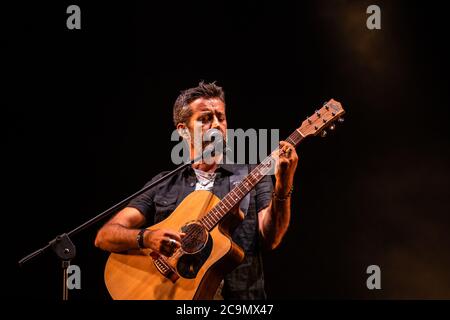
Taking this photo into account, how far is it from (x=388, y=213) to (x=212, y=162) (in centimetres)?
142

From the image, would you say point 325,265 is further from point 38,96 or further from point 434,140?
point 38,96

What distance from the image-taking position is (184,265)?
7.86 feet

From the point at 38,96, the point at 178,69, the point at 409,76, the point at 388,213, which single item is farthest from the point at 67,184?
the point at 409,76

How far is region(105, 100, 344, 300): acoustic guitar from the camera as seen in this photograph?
7.70 feet

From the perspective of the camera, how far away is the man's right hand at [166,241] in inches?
95.8

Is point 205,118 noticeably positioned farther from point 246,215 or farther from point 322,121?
point 322,121

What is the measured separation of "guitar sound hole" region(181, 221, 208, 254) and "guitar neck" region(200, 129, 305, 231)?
0.03m

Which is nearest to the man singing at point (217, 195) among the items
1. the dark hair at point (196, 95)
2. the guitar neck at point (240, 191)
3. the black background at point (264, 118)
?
the dark hair at point (196, 95)

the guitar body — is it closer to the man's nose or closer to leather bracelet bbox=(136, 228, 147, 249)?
leather bracelet bbox=(136, 228, 147, 249)

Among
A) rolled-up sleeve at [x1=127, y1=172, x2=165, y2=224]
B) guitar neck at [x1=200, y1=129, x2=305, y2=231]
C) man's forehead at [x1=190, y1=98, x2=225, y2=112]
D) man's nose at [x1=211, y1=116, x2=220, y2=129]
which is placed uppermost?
man's forehead at [x1=190, y1=98, x2=225, y2=112]

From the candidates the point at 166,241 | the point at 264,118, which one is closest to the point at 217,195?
the point at 166,241

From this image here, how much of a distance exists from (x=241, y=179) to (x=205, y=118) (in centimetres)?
48

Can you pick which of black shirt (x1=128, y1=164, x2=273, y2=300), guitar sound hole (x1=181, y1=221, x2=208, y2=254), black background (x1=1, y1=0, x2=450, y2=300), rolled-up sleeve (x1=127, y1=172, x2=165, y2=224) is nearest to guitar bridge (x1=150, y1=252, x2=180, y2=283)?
guitar sound hole (x1=181, y1=221, x2=208, y2=254)

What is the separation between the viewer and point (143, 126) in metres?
3.76
